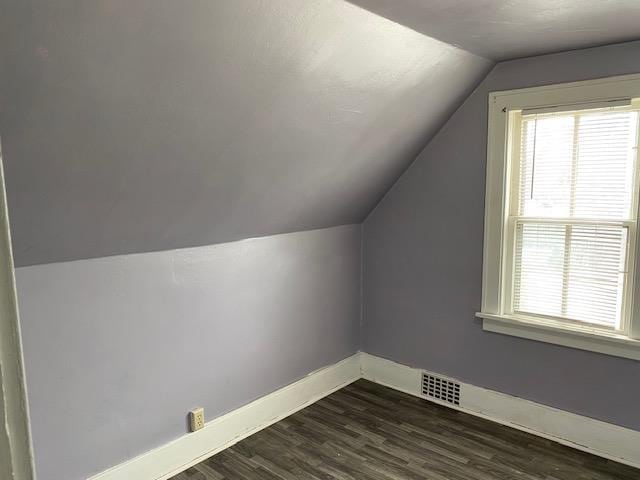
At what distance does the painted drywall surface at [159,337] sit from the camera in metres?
2.15

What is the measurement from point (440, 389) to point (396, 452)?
2.38 feet

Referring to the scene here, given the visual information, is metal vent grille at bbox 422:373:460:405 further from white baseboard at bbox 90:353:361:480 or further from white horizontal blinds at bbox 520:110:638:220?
white horizontal blinds at bbox 520:110:638:220

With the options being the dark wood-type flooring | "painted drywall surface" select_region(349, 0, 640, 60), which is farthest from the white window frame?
the dark wood-type flooring

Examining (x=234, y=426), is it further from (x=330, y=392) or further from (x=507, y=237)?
(x=507, y=237)

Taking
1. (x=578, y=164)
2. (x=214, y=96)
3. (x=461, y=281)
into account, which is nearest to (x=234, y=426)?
(x=461, y=281)

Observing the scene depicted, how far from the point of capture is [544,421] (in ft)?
9.73

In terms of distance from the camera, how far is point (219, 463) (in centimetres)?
269

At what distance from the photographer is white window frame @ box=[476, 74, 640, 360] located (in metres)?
2.59

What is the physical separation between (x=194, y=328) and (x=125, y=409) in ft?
1.70

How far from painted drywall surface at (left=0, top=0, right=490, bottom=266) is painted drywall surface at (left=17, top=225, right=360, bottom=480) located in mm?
147

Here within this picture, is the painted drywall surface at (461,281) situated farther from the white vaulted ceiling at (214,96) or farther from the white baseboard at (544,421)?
the white vaulted ceiling at (214,96)

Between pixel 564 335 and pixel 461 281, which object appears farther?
pixel 461 281

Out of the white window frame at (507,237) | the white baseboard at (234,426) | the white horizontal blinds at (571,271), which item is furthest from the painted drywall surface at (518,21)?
the white baseboard at (234,426)

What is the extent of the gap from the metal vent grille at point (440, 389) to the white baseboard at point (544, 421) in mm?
33
